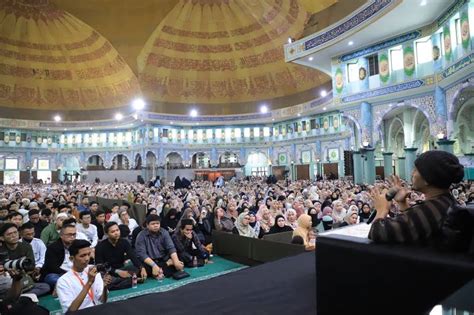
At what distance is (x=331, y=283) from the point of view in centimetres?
152

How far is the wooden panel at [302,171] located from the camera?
91.0 feet

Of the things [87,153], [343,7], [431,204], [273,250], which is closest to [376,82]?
[343,7]

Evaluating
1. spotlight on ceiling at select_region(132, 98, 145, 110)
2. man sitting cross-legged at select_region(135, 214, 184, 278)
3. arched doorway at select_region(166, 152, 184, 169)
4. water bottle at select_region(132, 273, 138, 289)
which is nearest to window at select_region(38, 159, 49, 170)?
spotlight on ceiling at select_region(132, 98, 145, 110)

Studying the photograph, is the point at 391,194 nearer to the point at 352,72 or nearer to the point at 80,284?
the point at 80,284

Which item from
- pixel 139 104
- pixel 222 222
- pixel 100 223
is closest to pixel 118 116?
pixel 139 104

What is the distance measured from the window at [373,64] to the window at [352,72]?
0.51m

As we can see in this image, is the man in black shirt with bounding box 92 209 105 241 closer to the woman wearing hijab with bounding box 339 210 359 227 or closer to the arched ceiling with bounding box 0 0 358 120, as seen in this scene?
the woman wearing hijab with bounding box 339 210 359 227

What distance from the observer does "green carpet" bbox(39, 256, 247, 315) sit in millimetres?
4135

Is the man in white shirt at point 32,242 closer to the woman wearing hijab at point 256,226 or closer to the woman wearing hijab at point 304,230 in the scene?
the woman wearing hijab at point 256,226

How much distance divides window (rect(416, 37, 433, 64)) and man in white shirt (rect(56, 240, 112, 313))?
11707 mm

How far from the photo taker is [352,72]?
523 inches

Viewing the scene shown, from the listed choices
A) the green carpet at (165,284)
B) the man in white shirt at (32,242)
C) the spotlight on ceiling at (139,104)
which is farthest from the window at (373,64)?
the spotlight on ceiling at (139,104)

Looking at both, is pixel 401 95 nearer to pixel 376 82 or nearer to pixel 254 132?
pixel 376 82

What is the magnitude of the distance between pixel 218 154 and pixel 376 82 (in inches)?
803
